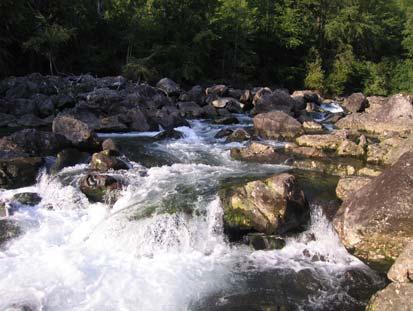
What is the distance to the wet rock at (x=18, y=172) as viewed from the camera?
11.8 m

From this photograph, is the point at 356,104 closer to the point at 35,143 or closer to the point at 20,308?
the point at 35,143

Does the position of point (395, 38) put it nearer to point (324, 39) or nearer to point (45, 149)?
point (324, 39)

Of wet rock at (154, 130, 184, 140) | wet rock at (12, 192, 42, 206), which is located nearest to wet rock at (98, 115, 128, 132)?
wet rock at (154, 130, 184, 140)

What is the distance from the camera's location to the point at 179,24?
35.4 metres

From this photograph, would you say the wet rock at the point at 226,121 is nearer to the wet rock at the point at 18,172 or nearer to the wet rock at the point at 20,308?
the wet rock at the point at 18,172

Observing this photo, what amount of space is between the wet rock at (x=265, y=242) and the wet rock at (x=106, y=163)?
15.7 feet

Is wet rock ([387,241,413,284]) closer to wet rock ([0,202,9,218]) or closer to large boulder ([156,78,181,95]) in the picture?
wet rock ([0,202,9,218])

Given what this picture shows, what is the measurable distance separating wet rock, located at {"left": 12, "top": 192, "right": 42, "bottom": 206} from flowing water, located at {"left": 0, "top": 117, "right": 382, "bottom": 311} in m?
0.15

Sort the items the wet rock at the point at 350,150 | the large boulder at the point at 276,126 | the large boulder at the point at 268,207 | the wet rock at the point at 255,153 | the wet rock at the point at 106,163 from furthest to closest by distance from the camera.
Answer: the large boulder at the point at 276,126 < the wet rock at the point at 350,150 < the wet rock at the point at 255,153 < the wet rock at the point at 106,163 < the large boulder at the point at 268,207

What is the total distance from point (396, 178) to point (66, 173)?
26.8ft

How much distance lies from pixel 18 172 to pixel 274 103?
14268mm

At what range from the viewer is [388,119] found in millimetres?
19328

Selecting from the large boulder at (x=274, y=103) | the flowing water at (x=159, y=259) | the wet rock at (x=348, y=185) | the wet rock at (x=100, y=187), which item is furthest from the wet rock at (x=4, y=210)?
the large boulder at (x=274, y=103)

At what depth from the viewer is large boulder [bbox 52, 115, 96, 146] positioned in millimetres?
14375
